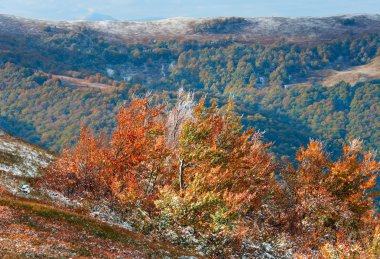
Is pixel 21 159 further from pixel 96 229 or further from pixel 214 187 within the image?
pixel 214 187

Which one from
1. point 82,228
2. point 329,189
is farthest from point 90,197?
point 329,189

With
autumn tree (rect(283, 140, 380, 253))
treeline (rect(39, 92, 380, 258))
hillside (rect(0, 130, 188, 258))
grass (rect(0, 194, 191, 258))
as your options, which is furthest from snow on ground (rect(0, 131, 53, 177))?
autumn tree (rect(283, 140, 380, 253))

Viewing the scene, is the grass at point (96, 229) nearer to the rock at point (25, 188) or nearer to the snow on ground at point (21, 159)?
the rock at point (25, 188)

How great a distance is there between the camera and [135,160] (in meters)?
47.3

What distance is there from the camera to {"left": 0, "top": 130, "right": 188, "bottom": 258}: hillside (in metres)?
25.4

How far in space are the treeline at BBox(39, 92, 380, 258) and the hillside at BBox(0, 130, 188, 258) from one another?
3886mm

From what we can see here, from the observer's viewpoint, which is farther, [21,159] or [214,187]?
[21,159]

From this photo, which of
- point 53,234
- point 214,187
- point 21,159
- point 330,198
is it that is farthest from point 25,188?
point 330,198

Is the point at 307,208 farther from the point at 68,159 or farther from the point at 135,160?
the point at 68,159

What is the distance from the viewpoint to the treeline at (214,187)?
37.0 meters

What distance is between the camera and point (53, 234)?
29.0 metres

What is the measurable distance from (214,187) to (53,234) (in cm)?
1556

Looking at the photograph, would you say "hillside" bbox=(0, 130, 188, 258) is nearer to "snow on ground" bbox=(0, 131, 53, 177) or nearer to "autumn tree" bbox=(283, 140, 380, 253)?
"snow on ground" bbox=(0, 131, 53, 177)

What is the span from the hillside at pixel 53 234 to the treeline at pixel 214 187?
153 inches
